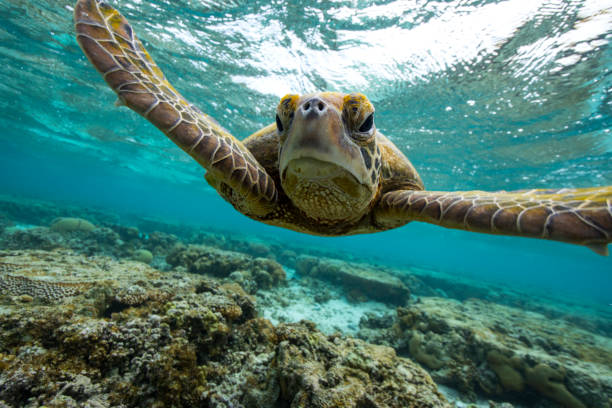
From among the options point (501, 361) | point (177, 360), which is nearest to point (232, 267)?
point (177, 360)

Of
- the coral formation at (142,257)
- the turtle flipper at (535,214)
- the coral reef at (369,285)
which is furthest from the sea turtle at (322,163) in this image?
the coral formation at (142,257)

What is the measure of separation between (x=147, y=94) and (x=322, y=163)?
4.39 feet

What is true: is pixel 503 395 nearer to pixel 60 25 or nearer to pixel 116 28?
pixel 116 28

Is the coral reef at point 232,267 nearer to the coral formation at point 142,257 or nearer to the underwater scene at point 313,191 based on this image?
the underwater scene at point 313,191

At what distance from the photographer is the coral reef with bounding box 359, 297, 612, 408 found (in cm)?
368

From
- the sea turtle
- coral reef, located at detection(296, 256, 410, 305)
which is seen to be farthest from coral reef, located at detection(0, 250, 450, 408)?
coral reef, located at detection(296, 256, 410, 305)

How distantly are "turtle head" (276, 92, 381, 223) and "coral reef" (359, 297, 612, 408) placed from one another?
4193mm

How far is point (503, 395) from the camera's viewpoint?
397 cm

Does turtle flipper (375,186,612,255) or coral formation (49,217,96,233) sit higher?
turtle flipper (375,186,612,255)

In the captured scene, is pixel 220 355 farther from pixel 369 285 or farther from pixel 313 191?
pixel 369 285

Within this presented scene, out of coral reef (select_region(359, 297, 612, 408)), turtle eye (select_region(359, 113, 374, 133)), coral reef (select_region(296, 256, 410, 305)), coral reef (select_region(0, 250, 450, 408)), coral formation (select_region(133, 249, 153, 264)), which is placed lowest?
coral formation (select_region(133, 249, 153, 264))

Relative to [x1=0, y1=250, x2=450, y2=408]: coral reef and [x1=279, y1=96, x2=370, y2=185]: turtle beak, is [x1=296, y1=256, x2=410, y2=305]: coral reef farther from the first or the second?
[x1=279, y1=96, x2=370, y2=185]: turtle beak

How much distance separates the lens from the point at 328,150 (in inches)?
54.9

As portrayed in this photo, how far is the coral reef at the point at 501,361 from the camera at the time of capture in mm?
3680
